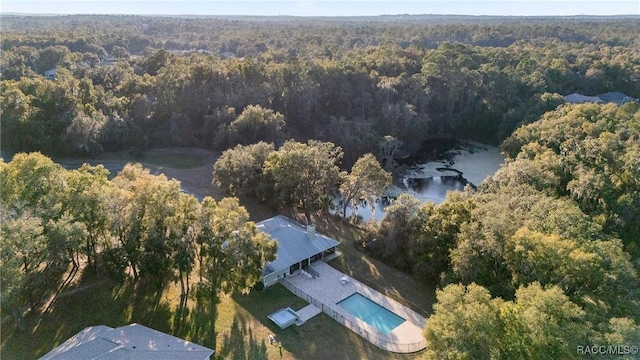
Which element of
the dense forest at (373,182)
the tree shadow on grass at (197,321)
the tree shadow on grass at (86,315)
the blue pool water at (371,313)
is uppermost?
the dense forest at (373,182)

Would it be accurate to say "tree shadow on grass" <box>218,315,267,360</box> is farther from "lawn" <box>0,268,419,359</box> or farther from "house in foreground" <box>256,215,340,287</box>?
"house in foreground" <box>256,215,340,287</box>

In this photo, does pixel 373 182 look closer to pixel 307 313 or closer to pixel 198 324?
pixel 307 313

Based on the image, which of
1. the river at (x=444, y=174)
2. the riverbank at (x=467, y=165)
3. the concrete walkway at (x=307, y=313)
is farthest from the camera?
the riverbank at (x=467, y=165)

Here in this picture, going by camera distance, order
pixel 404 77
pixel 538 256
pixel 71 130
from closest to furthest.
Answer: pixel 538 256 → pixel 71 130 → pixel 404 77

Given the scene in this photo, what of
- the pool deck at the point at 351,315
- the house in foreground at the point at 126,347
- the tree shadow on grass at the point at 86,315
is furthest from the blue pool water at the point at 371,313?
the tree shadow on grass at the point at 86,315

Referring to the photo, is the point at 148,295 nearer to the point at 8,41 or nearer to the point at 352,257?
the point at 352,257

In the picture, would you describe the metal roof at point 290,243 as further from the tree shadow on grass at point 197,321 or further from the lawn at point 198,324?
the tree shadow on grass at point 197,321

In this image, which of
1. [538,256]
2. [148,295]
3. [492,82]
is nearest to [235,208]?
[148,295]

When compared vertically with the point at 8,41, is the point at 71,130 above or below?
below
